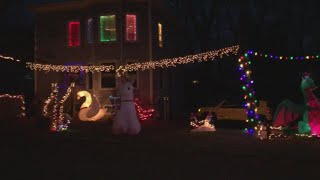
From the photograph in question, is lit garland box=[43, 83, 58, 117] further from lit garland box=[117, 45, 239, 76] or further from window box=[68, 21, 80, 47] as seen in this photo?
window box=[68, 21, 80, 47]

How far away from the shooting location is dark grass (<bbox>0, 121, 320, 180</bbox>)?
9.33 m

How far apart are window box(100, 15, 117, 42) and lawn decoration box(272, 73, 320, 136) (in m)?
12.3

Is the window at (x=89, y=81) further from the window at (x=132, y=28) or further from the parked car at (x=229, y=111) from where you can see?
the parked car at (x=229, y=111)

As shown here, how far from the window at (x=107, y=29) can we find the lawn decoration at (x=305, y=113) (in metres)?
12.3

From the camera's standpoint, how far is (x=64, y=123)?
1961 cm

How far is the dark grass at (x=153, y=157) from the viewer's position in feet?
30.6

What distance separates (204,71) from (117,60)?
49.7 feet

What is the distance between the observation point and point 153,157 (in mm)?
11789

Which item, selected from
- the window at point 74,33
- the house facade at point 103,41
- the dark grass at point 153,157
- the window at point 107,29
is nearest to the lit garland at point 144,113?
the house facade at point 103,41

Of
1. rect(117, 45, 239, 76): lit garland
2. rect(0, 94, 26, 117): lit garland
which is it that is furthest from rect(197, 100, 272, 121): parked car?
rect(0, 94, 26, 117): lit garland

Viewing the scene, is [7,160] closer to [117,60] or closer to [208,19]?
[117,60]

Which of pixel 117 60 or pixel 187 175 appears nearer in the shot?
pixel 187 175

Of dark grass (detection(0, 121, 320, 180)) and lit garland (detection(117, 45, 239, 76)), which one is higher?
lit garland (detection(117, 45, 239, 76))

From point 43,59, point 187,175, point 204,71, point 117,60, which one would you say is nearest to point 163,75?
point 117,60
